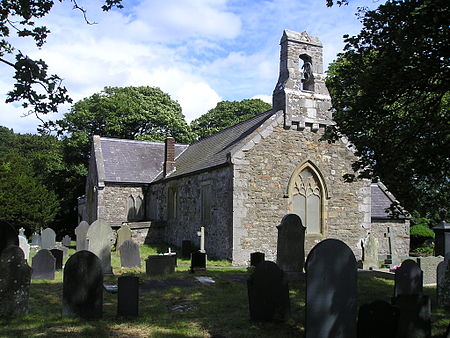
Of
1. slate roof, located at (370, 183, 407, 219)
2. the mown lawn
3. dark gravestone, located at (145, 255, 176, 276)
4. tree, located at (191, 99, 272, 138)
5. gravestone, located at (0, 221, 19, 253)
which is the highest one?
tree, located at (191, 99, 272, 138)

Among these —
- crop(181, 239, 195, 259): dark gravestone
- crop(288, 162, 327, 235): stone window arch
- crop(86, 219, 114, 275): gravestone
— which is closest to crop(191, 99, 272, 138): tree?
crop(181, 239, 195, 259): dark gravestone

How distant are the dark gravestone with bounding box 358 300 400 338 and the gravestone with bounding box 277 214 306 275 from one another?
18.9 feet

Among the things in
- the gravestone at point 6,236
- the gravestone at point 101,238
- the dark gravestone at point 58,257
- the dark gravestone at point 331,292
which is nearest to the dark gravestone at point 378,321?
the dark gravestone at point 331,292

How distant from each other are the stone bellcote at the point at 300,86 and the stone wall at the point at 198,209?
357 centimetres

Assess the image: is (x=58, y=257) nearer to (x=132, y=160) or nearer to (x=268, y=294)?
(x=268, y=294)

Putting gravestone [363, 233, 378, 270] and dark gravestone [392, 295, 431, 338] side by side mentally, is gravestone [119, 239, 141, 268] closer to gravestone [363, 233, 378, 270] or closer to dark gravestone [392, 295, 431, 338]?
gravestone [363, 233, 378, 270]

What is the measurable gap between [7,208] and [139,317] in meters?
25.0

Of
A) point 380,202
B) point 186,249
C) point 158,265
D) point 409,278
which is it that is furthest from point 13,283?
point 380,202

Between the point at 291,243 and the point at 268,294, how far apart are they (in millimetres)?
4382

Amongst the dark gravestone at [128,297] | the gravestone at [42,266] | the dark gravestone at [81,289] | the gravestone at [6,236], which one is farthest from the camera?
the gravestone at [42,266]

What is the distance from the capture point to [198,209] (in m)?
20.5

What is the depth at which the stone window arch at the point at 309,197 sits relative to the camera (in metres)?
18.2

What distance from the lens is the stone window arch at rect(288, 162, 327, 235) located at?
18.2 m

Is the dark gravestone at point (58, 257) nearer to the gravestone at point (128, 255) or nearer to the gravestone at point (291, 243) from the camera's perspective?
the gravestone at point (128, 255)
